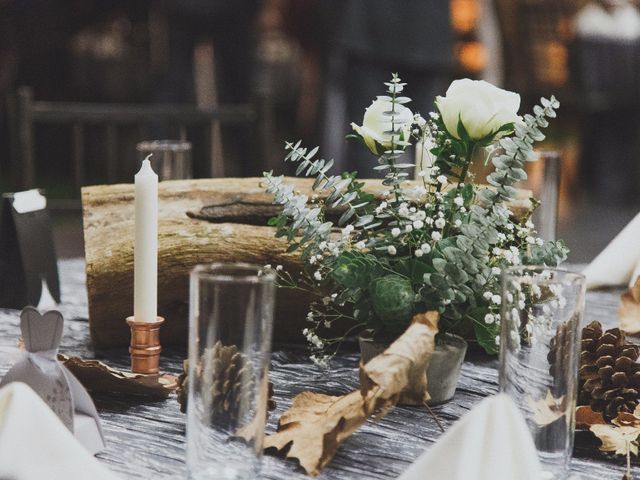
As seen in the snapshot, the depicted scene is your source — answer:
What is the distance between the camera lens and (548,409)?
75cm

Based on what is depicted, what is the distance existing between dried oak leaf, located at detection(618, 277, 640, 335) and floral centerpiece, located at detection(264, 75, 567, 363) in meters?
0.26

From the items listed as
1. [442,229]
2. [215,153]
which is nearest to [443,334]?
[442,229]

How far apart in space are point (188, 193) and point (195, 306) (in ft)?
1.97

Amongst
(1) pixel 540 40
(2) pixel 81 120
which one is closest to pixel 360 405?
(2) pixel 81 120

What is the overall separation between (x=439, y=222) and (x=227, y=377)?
29 centimetres

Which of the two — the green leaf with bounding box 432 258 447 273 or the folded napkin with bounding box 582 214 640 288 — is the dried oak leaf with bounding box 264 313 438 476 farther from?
the folded napkin with bounding box 582 214 640 288

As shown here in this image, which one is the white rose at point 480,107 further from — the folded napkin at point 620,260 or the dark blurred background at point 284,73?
the dark blurred background at point 284,73

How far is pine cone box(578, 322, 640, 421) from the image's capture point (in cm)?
86

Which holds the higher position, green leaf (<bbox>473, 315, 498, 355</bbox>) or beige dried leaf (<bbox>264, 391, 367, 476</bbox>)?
green leaf (<bbox>473, 315, 498, 355</bbox>)

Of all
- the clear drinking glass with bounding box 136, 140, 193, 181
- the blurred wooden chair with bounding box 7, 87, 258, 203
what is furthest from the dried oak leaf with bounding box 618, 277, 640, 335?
the blurred wooden chair with bounding box 7, 87, 258, 203

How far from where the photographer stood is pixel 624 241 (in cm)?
138

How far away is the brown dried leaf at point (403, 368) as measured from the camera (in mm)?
746

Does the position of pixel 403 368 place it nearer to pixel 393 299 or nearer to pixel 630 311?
pixel 393 299

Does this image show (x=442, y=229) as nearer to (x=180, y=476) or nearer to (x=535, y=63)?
(x=180, y=476)
